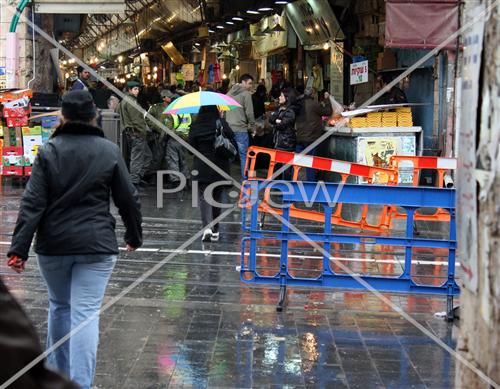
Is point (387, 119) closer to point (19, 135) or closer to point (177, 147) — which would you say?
point (177, 147)

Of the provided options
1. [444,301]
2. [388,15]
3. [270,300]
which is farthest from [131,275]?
[388,15]

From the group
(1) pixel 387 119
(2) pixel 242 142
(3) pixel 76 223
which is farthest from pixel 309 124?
(3) pixel 76 223

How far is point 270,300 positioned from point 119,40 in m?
40.6

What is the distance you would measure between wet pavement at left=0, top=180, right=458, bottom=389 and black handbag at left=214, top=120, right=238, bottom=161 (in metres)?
1.41

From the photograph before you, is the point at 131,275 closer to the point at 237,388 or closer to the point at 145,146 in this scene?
the point at 237,388

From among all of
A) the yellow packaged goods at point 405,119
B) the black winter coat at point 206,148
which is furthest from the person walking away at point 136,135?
the black winter coat at point 206,148

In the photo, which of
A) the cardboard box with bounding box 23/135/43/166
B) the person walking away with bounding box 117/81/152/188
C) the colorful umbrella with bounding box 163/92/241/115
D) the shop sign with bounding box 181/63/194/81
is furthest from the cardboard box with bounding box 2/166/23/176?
the shop sign with bounding box 181/63/194/81

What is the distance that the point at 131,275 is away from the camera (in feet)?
30.7

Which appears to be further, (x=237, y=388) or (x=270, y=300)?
(x=270, y=300)

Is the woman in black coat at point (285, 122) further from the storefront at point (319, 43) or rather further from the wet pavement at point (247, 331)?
the wet pavement at point (247, 331)

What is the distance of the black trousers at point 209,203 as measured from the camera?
36.9ft

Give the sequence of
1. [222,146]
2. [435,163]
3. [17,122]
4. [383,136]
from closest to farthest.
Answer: [222,146] < [435,163] < [383,136] < [17,122]

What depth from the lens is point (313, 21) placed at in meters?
21.0

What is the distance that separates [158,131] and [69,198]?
1131cm
